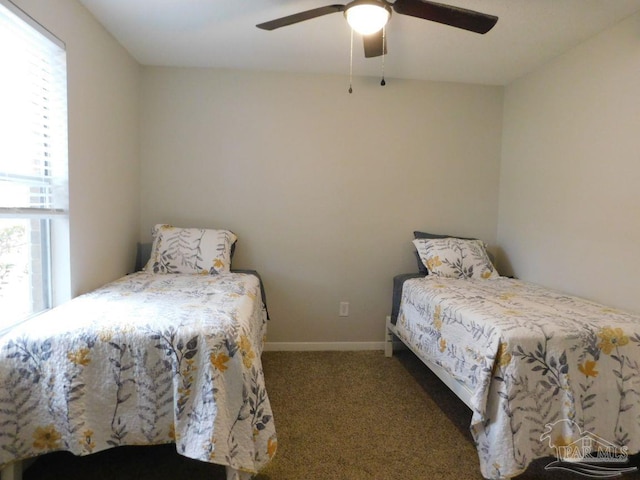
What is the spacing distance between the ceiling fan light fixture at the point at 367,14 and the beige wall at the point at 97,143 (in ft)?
4.51

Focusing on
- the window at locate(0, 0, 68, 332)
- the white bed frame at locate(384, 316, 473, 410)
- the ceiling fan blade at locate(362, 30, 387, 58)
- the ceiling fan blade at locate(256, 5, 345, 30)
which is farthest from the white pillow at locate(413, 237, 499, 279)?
the window at locate(0, 0, 68, 332)

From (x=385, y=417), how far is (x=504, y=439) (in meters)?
0.73

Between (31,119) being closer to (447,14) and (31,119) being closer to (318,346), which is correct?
(447,14)

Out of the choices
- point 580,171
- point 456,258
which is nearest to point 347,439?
point 456,258

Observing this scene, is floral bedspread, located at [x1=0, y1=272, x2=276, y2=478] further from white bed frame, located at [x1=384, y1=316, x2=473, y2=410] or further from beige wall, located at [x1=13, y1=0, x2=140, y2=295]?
white bed frame, located at [x1=384, y1=316, x2=473, y2=410]

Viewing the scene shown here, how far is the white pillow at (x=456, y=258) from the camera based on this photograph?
2605mm

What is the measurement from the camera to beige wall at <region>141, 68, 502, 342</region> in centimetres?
276

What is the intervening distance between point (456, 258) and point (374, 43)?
1.60 meters

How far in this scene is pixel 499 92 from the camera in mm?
2979

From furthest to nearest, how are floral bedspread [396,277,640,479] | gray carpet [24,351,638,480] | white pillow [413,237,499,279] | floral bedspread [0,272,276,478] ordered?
white pillow [413,237,499,279], gray carpet [24,351,638,480], floral bedspread [396,277,640,479], floral bedspread [0,272,276,478]

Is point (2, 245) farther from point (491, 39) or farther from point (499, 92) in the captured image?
point (499, 92)

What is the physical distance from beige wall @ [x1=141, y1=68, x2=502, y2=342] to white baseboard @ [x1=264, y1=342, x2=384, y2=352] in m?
0.04

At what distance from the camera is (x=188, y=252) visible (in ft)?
8.13

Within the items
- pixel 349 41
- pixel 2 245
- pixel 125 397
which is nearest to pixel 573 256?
pixel 349 41
